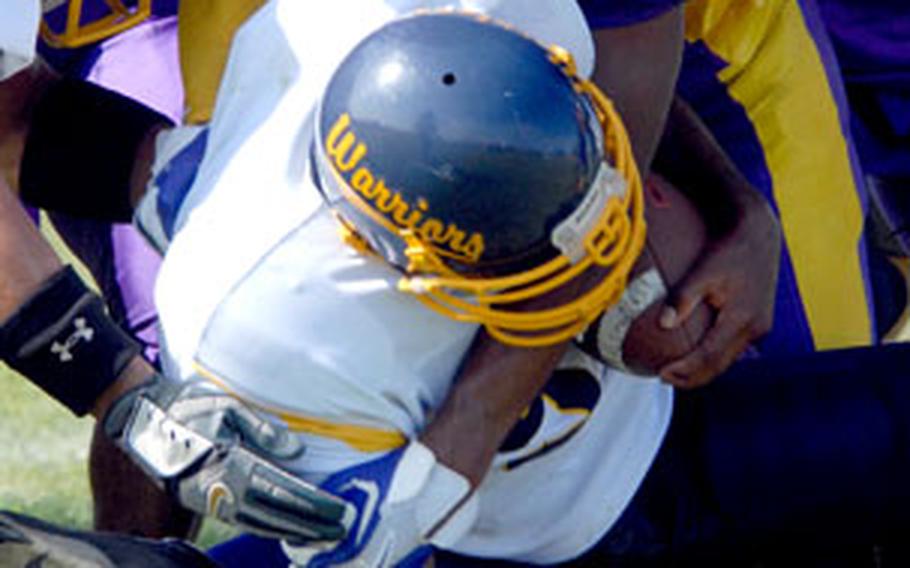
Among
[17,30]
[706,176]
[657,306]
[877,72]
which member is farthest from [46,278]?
[877,72]

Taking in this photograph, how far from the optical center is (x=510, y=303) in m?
2.33

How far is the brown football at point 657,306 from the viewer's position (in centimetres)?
248

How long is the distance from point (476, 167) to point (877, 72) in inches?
53.0

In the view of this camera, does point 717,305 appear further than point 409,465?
Yes

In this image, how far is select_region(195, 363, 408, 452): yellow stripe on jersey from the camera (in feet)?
7.59

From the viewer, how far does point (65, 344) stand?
244cm

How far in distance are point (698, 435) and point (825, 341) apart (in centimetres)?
57

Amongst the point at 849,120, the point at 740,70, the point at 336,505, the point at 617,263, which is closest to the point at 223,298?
the point at 336,505

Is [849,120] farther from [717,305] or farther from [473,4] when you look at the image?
A: [473,4]

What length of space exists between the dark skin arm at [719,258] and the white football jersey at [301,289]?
14cm

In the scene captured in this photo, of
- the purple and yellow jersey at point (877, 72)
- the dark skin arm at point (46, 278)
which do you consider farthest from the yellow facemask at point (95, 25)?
the purple and yellow jersey at point (877, 72)

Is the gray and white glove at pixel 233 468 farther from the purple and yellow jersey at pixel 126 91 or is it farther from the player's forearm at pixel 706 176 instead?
the purple and yellow jersey at pixel 126 91

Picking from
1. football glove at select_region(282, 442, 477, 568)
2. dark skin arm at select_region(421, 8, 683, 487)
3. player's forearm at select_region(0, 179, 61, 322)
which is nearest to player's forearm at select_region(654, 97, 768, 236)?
dark skin arm at select_region(421, 8, 683, 487)

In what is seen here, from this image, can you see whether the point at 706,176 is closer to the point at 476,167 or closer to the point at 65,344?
the point at 476,167
